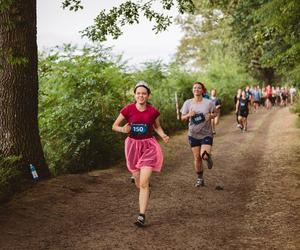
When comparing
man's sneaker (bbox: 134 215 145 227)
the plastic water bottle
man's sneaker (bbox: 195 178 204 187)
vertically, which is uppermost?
the plastic water bottle

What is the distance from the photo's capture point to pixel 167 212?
320 inches

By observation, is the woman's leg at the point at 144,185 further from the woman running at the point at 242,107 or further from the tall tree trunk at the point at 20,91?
the woman running at the point at 242,107

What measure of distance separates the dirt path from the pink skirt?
935 millimetres

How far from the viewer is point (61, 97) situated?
1265cm

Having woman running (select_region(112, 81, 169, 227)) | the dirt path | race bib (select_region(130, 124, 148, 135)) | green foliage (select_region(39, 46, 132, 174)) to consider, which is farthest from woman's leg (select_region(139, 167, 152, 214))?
green foliage (select_region(39, 46, 132, 174))

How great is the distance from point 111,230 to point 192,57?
58.3 metres

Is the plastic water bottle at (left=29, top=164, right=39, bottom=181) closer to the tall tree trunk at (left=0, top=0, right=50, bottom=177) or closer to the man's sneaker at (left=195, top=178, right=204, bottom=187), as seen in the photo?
the tall tree trunk at (left=0, top=0, right=50, bottom=177)

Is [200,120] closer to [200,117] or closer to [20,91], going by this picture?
[200,117]

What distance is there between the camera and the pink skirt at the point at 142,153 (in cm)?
732

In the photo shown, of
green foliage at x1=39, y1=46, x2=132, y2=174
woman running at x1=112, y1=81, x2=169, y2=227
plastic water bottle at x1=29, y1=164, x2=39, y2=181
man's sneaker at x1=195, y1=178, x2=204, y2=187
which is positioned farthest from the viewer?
green foliage at x1=39, y1=46, x2=132, y2=174

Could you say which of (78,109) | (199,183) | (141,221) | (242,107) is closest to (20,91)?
(78,109)

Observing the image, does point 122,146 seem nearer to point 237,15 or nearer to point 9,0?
point 9,0

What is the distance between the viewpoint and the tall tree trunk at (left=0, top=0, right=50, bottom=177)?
→ 31.0ft

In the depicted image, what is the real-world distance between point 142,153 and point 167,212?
137 cm
